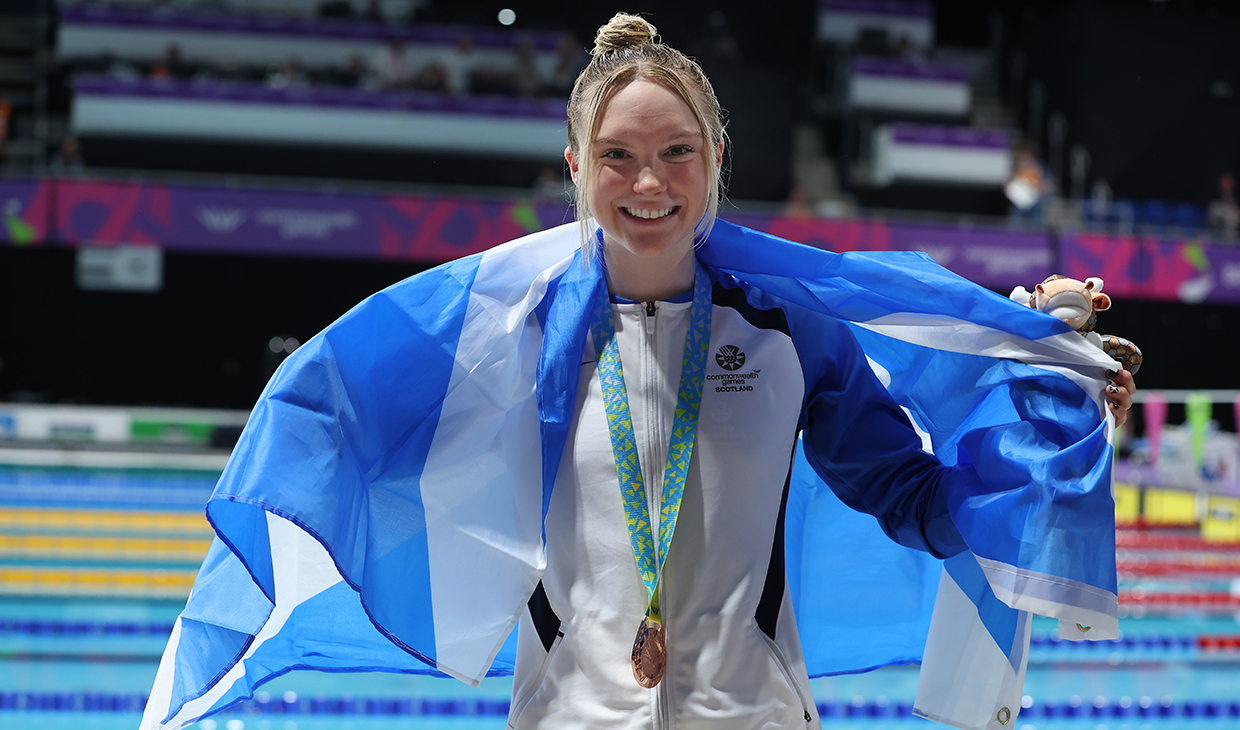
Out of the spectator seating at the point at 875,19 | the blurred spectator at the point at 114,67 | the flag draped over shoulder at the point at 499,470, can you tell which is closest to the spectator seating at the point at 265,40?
the blurred spectator at the point at 114,67

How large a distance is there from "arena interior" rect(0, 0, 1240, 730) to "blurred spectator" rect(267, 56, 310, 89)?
0.11 feet

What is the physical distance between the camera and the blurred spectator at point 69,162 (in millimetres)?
10742

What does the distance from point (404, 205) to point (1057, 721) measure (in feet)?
27.9

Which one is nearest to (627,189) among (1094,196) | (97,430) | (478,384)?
(478,384)

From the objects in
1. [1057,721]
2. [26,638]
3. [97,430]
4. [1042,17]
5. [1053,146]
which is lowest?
[97,430]

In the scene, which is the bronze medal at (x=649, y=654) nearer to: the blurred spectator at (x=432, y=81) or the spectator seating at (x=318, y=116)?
the spectator seating at (x=318, y=116)

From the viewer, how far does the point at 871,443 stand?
1421 mm

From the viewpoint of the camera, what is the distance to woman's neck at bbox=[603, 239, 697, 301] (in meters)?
1.38

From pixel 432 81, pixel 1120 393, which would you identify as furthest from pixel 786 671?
pixel 432 81

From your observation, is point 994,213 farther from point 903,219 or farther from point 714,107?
point 714,107

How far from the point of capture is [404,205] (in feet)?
36.6

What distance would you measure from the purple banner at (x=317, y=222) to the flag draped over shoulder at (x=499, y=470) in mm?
9445

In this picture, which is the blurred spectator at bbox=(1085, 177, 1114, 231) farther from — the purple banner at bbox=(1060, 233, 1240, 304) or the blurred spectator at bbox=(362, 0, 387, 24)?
the blurred spectator at bbox=(362, 0, 387, 24)

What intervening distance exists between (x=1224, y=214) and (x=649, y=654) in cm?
1345
